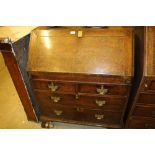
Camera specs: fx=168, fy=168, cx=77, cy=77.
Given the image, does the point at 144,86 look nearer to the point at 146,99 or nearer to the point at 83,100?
the point at 146,99

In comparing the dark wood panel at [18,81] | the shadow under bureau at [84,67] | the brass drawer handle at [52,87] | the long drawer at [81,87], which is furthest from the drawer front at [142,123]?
the dark wood panel at [18,81]

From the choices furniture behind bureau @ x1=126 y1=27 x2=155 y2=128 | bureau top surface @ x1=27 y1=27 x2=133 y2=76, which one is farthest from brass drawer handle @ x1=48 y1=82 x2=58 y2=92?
furniture behind bureau @ x1=126 y1=27 x2=155 y2=128

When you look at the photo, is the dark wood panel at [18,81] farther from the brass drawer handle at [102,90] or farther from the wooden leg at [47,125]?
the brass drawer handle at [102,90]

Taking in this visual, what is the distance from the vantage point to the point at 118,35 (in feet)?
4.91

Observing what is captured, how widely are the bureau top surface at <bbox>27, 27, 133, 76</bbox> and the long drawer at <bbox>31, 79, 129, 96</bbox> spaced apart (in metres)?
0.15

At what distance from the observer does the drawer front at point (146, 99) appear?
4.84 ft

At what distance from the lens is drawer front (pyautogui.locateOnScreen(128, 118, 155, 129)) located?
1.67 m

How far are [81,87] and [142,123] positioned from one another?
0.73 meters

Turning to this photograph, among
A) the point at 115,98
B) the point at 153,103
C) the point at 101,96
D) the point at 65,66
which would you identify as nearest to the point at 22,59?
the point at 65,66

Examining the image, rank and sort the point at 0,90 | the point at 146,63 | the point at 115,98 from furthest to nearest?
1. the point at 0,90
2. the point at 115,98
3. the point at 146,63

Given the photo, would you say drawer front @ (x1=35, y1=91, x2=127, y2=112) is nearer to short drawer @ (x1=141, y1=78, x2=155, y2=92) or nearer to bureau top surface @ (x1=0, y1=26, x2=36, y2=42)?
short drawer @ (x1=141, y1=78, x2=155, y2=92)

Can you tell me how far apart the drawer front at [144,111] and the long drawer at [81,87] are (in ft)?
0.67

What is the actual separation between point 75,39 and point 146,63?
0.66 meters

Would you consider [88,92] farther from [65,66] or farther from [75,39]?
[75,39]
